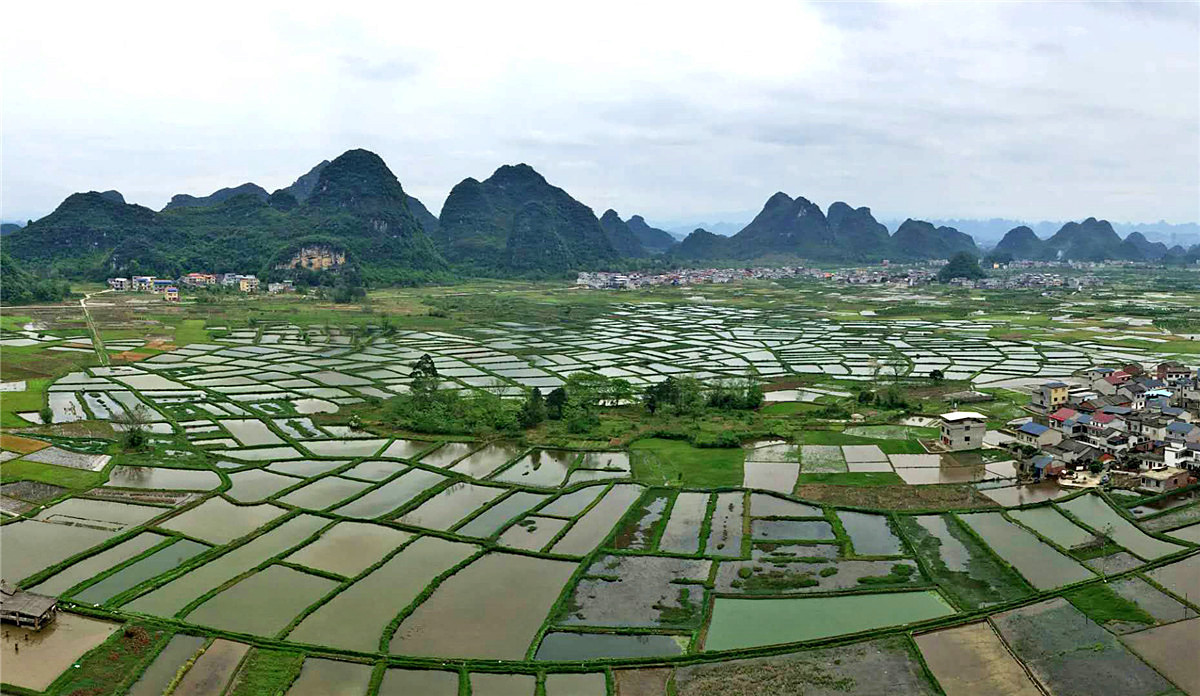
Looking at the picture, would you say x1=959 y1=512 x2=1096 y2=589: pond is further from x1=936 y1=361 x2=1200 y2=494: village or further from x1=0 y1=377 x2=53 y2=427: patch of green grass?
x1=0 y1=377 x2=53 y2=427: patch of green grass

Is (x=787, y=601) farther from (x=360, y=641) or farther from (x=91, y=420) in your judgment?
(x=91, y=420)

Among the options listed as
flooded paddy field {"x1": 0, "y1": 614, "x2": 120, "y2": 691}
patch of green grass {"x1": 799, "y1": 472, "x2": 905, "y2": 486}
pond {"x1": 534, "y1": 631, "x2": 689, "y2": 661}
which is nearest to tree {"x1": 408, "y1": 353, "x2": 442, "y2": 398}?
patch of green grass {"x1": 799, "y1": 472, "x2": 905, "y2": 486}

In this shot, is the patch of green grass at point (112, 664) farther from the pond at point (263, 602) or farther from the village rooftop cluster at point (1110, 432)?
the village rooftop cluster at point (1110, 432)

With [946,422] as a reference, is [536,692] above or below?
below

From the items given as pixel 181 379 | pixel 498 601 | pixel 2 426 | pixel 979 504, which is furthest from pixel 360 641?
pixel 181 379

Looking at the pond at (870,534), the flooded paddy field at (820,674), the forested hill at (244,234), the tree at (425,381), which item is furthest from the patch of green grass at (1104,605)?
the forested hill at (244,234)
